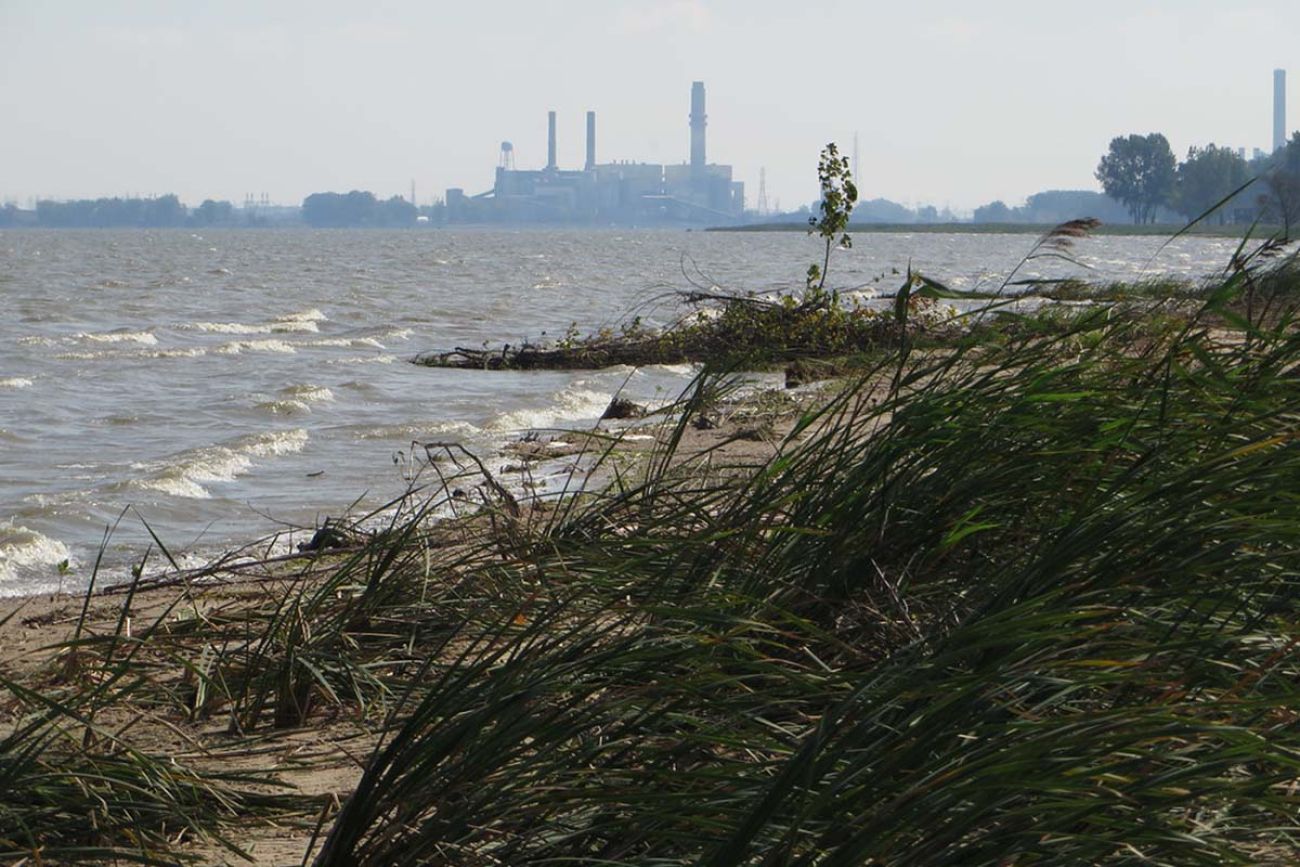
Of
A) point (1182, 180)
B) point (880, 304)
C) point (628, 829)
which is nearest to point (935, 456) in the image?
point (628, 829)

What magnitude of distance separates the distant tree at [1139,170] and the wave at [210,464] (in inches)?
5165

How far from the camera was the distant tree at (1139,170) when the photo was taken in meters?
134

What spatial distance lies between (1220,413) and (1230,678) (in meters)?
1.09

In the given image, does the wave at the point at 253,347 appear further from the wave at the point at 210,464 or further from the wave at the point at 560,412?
the wave at the point at 210,464

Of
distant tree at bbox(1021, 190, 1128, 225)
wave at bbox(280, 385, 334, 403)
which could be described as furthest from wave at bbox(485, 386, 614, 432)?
distant tree at bbox(1021, 190, 1128, 225)

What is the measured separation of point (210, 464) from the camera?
37.4 feet

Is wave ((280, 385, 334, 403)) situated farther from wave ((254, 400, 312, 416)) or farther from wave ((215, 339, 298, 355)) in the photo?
wave ((215, 339, 298, 355))

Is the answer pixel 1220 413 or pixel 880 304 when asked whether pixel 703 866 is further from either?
pixel 880 304

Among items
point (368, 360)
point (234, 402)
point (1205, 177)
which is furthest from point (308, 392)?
point (1205, 177)

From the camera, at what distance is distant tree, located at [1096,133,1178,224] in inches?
5285

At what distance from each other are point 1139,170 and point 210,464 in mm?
136015

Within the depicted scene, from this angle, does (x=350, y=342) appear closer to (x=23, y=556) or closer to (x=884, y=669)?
(x=23, y=556)

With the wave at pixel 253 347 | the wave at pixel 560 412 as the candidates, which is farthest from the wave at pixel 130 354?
the wave at pixel 560 412

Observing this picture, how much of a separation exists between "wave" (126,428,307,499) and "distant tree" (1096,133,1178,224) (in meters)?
131
